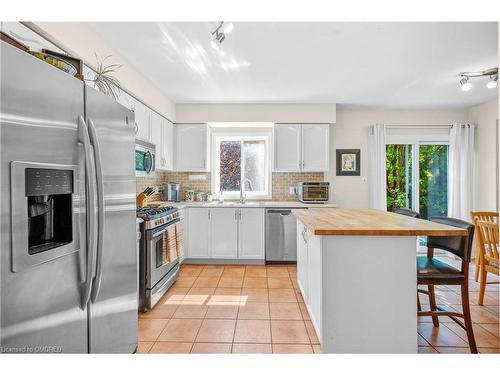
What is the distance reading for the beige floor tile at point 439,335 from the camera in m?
2.22

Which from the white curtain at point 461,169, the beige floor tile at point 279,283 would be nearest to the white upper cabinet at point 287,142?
the beige floor tile at point 279,283

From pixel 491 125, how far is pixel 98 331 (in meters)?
5.59

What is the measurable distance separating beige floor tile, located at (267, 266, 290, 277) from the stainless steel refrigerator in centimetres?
267

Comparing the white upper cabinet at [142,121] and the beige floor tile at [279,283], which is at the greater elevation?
the white upper cabinet at [142,121]

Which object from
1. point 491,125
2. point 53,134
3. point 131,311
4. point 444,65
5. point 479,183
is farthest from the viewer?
point 479,183

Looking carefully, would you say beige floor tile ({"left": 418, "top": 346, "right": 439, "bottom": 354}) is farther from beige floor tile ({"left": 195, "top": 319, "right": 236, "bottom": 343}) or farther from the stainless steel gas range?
the stainless steel gas range

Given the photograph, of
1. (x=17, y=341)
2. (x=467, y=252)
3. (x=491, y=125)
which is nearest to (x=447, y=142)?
(x=491, y=125)

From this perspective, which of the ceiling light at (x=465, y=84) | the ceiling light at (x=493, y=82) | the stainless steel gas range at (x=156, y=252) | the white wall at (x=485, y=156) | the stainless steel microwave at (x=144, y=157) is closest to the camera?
the stainless steel gas range at (x=156, y=252)

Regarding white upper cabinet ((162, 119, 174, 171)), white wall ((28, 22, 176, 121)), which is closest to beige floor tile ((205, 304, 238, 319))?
white upper cabinet ((162, 119, 174, 171))

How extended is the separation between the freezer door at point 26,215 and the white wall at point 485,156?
17.6 ft

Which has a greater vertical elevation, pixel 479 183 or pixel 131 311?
pixel 479 183

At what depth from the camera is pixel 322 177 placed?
16.3ft

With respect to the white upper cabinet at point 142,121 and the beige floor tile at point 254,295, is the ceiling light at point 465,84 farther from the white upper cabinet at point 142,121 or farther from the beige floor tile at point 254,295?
the white upper cabinet at point 142,121
